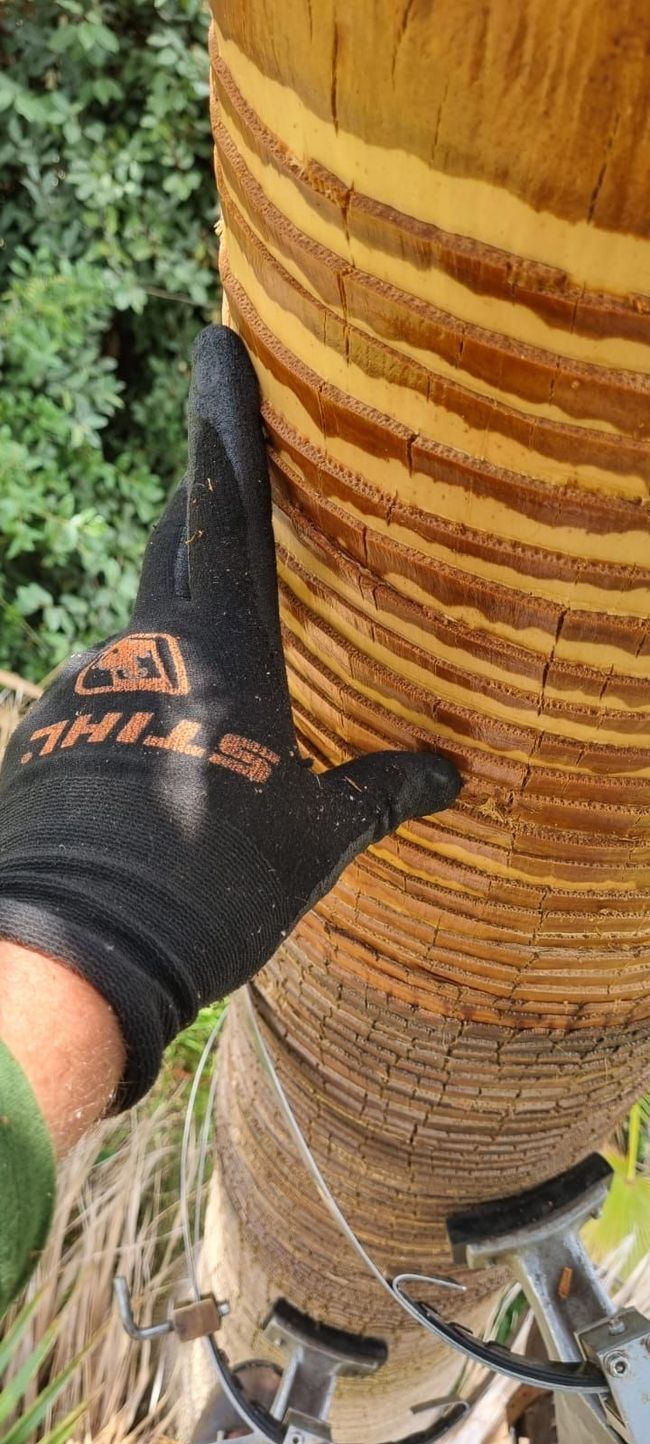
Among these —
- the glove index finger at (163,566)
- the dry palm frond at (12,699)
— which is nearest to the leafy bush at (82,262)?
the dry palm frond at (12,699)

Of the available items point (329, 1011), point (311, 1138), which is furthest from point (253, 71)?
point (311, 1138)

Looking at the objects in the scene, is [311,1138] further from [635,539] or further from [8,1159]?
[635,539]

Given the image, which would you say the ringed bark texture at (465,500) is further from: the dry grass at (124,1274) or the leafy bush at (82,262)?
the leafy bush at (82,262)

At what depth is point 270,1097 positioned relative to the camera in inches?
50.8

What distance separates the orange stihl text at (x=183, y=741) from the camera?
702mm

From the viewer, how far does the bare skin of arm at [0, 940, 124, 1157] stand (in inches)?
23.7

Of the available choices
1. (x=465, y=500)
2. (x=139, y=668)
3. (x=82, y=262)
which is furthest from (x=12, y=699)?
(x=465, y=500)

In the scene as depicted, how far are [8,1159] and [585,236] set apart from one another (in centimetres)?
53

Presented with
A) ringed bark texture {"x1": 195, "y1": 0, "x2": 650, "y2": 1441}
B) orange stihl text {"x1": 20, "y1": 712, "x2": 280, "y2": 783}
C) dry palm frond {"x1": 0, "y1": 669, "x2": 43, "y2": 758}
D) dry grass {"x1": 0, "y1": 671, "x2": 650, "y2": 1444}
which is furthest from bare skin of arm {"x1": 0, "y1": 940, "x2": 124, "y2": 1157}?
dry palm frond {"x1": 0, "y1": 669, "x2": 43, "y2": 758}

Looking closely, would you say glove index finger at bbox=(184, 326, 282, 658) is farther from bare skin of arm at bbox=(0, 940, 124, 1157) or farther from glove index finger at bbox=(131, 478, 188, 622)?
bare skin of arm at bbox=(0, 940, 124, 1157)

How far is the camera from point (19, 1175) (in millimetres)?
573

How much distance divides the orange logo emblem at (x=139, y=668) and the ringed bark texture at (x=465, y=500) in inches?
4.1

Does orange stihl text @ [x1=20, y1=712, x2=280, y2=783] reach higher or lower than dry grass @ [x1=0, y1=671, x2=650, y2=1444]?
higher

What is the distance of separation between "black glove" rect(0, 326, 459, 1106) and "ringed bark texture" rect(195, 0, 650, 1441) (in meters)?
0.04
